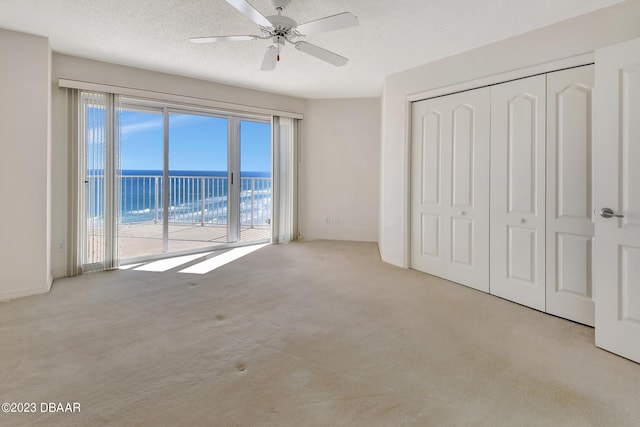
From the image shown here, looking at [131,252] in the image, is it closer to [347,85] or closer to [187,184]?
[187,184]

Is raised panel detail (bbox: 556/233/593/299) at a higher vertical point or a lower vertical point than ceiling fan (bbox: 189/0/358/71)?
lower

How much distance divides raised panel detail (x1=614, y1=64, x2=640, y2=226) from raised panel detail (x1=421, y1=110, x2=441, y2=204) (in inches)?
67.4

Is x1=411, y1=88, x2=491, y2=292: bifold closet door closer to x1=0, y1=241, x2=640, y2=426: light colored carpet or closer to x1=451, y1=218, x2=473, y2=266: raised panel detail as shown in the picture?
x1=451, y1=218, x2=473, y2=266: raised panel detail

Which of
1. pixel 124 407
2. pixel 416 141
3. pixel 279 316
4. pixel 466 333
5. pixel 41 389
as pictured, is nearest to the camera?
pixel 124 407

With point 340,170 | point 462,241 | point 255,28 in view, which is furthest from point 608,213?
point 340,170

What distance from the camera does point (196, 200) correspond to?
240 inches

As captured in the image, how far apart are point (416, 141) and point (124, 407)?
3607 millimetres

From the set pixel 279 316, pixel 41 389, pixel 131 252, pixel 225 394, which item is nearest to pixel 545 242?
pixel 279 316

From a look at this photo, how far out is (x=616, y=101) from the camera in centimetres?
190

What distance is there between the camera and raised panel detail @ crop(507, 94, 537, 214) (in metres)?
2.69

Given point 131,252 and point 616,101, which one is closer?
point 616,101

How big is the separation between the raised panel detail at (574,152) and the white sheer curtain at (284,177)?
12.4 feet

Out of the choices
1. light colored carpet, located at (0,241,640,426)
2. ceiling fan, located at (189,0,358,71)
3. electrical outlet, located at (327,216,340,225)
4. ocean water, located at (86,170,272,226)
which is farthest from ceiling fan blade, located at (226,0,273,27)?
electrical outlet, located at (327,216,340,225)

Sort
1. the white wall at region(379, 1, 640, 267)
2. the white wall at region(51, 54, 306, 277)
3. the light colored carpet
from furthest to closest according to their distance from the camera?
1. the white wall at region(51, 54, 306, 277)
2. the white wall at region(379, 1, 640, 267)
3. the light colored carpet
